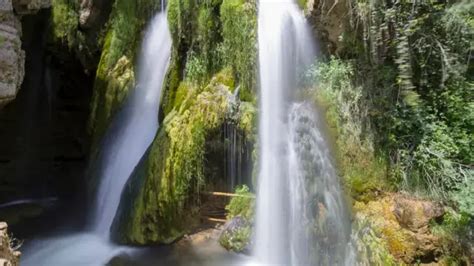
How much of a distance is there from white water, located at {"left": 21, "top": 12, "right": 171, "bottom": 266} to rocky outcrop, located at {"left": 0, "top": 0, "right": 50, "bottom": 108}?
2769 millimetres

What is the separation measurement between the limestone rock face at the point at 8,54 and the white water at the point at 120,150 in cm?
280

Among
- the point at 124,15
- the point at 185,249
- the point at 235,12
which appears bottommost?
the point at 185,249

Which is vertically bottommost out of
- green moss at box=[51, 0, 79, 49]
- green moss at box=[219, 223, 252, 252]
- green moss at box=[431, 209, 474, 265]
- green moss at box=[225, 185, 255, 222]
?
green moss at box=[219, 223, 252, 252]

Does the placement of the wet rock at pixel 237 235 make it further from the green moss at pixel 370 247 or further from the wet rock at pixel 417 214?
the wet rock at pixel 417 214

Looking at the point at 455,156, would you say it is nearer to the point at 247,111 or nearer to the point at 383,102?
the point at 383,102

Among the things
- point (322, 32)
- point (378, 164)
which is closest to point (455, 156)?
point (378, 164)

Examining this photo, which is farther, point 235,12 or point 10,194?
point 10,194

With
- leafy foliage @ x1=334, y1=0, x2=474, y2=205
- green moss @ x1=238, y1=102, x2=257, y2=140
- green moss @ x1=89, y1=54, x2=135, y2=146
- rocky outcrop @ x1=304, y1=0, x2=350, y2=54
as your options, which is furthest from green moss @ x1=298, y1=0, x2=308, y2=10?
green moss @ x1=89, y1=54, x2=135, y2=146

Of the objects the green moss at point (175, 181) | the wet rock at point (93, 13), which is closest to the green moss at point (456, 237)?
the green moss at point (175, 181)

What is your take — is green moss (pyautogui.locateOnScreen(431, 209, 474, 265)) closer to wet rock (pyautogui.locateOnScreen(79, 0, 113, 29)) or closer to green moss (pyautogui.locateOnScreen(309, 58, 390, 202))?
green moss (pyautogui.locateOnScreen(309, 58, 390, 202))

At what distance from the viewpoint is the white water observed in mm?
6348

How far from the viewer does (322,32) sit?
616 cm

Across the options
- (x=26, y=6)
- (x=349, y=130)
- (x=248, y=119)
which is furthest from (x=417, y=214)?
(x=26, y=6)

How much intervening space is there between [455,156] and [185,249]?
4275mm
